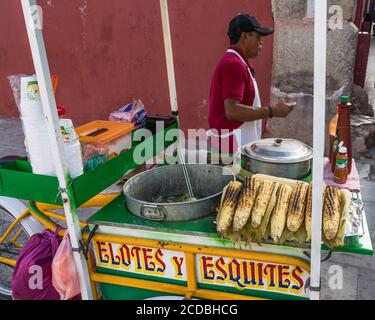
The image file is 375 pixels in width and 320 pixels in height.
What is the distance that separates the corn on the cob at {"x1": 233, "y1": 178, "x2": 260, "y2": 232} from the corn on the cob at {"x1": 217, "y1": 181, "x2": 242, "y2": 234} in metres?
0.02

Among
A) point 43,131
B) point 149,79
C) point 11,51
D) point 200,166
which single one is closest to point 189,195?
point 200,166

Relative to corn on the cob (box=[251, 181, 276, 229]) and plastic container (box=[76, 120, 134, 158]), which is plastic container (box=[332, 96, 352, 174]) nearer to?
corn on the cob (box=[251, 181, 276, 229])

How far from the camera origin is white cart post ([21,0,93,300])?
153 cm

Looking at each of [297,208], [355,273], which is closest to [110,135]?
[297,208]

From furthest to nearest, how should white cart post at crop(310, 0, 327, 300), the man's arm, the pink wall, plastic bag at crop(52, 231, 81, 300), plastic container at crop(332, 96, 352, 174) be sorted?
the pink wall < the man's arm < plastic container at crop(332, 96, 352, 174) < plastic bag at crop(52, 231, 81, 300) < white cart post at crop(310, 0, 327, 300)

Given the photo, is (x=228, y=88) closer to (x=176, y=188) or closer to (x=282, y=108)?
(x=282, y=108)

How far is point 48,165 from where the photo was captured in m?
1.88

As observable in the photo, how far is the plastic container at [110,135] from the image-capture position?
2.19 metres

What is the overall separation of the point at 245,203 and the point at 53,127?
88cm

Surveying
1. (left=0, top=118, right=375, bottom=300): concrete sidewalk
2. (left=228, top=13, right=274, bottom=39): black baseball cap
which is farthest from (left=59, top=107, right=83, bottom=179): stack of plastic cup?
(left=0, top=118, right=375, bottom=300): concrete sidewalk

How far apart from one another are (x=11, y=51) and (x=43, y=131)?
234 inches

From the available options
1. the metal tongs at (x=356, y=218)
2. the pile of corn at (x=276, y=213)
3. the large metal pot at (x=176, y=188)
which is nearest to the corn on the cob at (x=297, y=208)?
the pile of corn at (x=276, y=213)

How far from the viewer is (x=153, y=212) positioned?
1.81 meters
